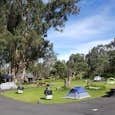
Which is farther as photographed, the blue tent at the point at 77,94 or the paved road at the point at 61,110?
the blue tent at the point at 77,94

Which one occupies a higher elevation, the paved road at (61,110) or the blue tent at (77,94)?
the blue tent at (77,94)

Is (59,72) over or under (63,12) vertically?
under

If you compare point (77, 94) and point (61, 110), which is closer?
point (61, 110)

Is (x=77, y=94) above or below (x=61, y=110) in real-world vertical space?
above

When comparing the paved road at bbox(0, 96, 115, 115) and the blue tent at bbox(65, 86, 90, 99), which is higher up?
the blue tent at bbox(65, 86, 90, 99)

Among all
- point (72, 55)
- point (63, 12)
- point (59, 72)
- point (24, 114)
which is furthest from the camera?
point (72, 55)

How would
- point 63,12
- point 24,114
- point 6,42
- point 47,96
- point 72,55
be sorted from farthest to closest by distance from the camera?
point 72,55 → point 63,12 → point 6,42 → point 47,96 → point 24,114

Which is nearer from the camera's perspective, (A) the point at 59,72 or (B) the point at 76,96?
(B) the point at 76,96

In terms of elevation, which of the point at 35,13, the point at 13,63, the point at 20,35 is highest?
the point at 35,13

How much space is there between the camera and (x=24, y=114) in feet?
85.5

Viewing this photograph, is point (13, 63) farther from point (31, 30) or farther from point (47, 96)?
point (47, 96)

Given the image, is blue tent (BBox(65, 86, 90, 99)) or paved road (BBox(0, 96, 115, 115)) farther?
blue tent (BBox(65, 86, 90, 99))

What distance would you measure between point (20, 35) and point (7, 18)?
420 centimetres

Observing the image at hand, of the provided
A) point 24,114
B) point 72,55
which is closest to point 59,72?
point 72,55
